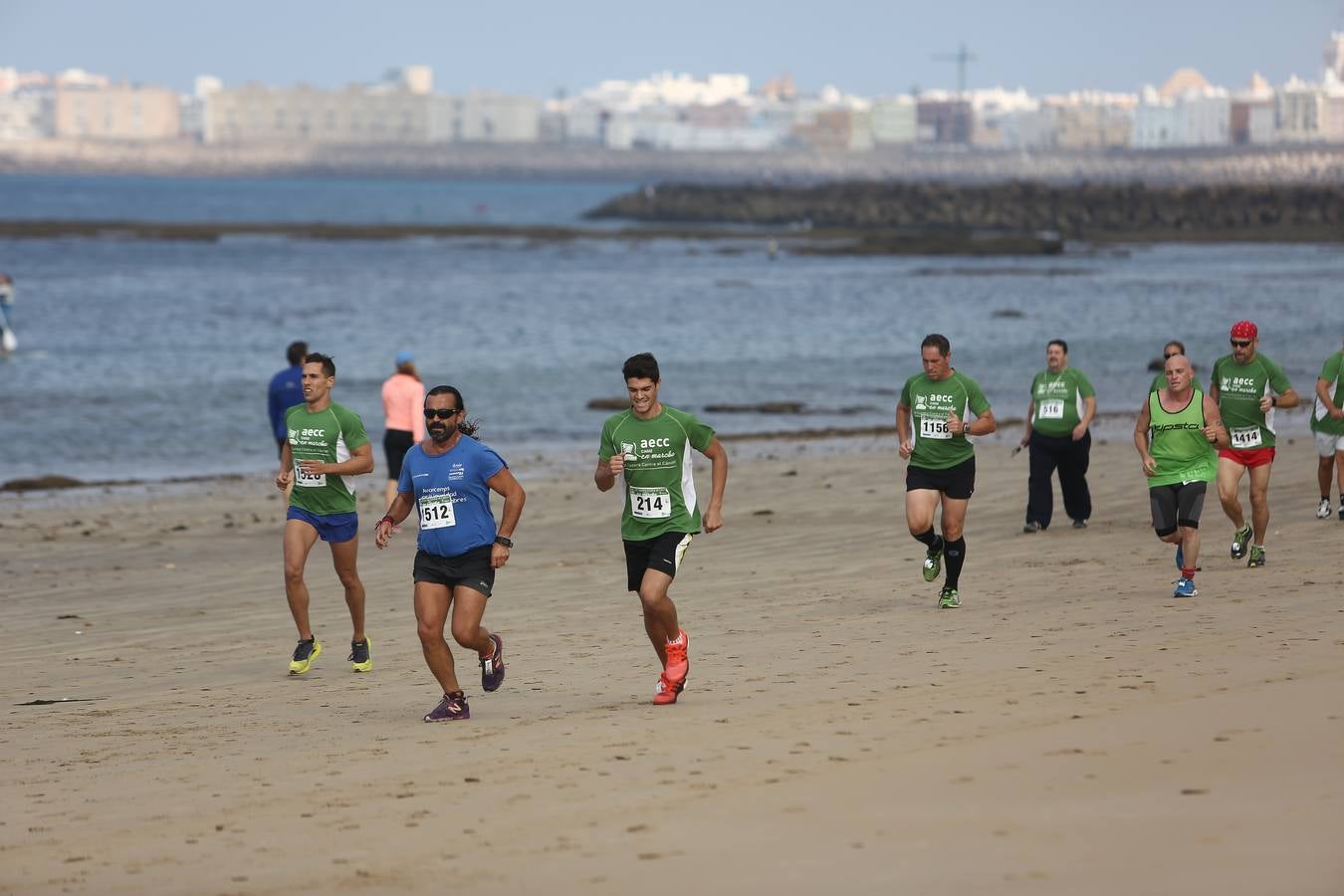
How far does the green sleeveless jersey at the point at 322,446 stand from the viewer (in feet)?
32.3

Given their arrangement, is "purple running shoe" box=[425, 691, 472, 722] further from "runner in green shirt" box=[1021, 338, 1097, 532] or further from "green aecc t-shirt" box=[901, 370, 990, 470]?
"runner in green shirt" box=[1021, 338, 1097, 532]

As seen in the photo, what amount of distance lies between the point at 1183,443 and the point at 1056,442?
3.84 metres

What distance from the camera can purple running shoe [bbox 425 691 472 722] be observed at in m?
8.35

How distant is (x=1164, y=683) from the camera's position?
325 inches

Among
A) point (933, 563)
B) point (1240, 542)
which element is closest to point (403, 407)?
point (933, 563)

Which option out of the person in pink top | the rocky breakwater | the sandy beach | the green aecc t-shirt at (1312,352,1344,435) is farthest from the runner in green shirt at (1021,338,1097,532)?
the rocky breakwater

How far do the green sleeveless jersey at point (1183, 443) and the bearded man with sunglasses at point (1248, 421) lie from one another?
1.24m

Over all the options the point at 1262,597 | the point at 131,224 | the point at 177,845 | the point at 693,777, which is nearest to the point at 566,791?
the point at 693,777

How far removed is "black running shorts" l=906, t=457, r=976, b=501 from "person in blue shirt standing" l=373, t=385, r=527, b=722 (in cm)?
374

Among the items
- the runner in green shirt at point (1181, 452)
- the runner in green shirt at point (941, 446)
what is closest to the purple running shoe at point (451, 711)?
the runner in green shirt at point (941, 446)

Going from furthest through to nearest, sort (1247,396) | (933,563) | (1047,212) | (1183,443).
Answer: (1047,212)
(1247,396)
(933,563)
(1183,443)

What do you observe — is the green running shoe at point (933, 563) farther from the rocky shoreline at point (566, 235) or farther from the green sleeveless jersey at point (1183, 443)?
the rocky shoreline at point (566, 235)

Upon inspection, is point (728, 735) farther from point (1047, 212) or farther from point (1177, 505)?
point (1047, 212)

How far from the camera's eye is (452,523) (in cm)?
816
